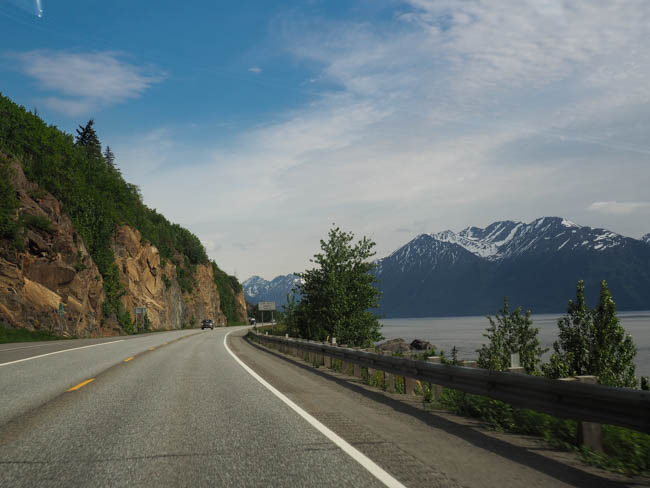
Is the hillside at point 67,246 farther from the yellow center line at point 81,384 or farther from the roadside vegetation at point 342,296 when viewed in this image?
the yellow center line at point 81,384

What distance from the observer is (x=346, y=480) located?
4.54m

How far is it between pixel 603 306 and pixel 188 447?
4033 cm

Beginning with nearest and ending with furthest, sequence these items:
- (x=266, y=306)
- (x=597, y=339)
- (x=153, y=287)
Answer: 1. (x=597, y=339)
2. (x=153, y=287)
3. (x=266, y=306)

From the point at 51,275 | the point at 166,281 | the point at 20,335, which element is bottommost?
the point at 20,335

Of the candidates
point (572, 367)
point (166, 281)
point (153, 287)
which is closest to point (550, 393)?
point (572, 367)

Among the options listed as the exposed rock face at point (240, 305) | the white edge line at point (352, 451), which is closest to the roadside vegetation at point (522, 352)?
the white edge line at point (352, 451)

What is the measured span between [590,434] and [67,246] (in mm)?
46195

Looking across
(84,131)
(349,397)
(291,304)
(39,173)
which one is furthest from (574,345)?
(84,131)

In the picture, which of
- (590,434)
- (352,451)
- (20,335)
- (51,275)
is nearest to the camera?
(352,451)

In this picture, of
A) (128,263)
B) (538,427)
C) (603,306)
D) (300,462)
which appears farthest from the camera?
(128,263)

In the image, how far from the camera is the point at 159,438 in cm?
612

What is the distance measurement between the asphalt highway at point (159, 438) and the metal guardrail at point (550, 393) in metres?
2.34

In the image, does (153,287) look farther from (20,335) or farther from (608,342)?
(608,342)

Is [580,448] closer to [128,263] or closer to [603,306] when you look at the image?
[603,306]
